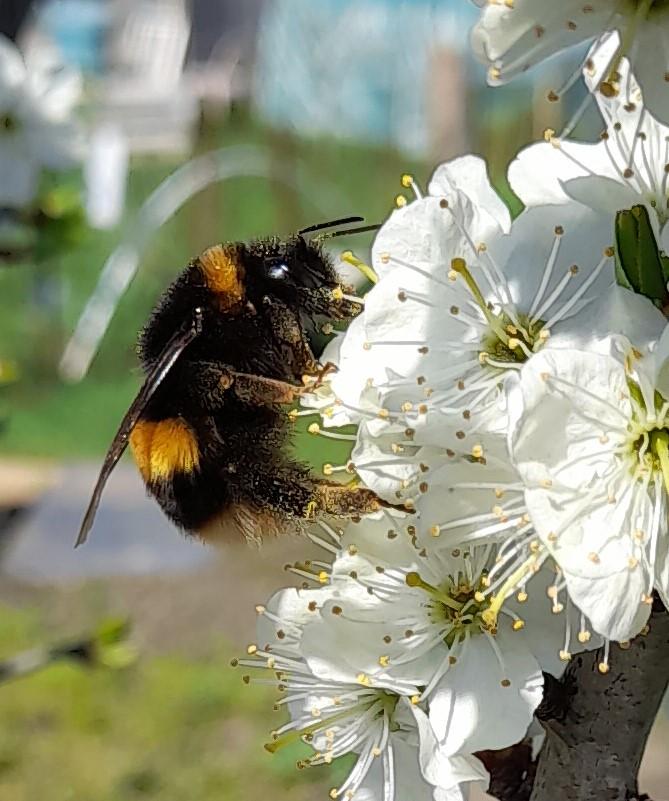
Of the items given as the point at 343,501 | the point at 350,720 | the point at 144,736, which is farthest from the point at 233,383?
the point at 144,736

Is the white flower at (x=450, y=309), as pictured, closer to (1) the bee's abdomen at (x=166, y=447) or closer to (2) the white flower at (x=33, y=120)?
(1) the bee's abdomen at (x=166, y=447)

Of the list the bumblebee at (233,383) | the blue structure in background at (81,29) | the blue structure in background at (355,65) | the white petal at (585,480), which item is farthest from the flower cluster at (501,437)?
the blue structure in background at (81,29)

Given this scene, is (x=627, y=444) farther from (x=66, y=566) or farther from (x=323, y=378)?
(x=66, y=566)

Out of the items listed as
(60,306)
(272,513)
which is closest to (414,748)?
(272,513)

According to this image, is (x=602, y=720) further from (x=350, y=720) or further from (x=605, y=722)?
(x=350, y=720)

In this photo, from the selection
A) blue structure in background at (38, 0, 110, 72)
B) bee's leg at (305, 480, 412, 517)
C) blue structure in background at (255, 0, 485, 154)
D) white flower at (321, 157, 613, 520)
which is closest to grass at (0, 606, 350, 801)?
bee's leg at (305, 480, 412, 517)

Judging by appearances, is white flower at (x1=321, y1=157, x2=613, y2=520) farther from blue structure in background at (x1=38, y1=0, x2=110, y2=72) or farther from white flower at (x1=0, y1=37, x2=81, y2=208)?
blue structure in background at (x1=38, y1=0, x2=110, y2=72)
